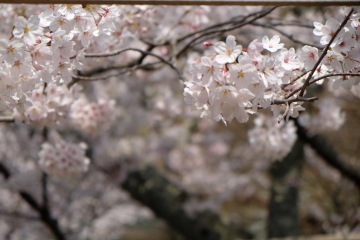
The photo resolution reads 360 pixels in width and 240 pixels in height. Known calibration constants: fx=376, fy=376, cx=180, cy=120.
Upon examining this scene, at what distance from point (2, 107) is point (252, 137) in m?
1.62

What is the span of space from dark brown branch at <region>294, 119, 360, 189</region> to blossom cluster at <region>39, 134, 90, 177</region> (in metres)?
2.04

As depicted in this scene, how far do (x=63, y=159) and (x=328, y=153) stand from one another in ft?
8.58

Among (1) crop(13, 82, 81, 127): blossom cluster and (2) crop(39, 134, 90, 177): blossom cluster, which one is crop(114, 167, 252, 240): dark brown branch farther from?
(1) crop(13, 82, 81, 127): blossom cluster

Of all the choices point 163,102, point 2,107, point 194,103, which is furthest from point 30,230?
point 194,103

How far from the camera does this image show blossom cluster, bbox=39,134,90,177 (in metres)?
2.16

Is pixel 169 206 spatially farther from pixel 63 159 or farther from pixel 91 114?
pixel 63 159

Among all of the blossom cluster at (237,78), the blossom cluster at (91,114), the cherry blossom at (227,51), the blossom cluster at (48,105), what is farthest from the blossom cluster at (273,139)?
the cherry blossom at (227,51)

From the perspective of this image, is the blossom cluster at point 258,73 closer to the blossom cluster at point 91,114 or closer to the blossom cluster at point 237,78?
the blossom cluster at point 237,78

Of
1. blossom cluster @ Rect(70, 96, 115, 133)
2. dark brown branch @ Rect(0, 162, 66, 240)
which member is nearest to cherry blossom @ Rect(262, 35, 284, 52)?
blossom cluster @ Rect(70, 96, 115, 133)

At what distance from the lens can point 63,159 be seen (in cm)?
216

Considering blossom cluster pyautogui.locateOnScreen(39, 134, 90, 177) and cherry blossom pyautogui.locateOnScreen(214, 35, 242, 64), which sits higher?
cherry blossom pyautogui.locateOnScreen(214, 35, 242, 64)

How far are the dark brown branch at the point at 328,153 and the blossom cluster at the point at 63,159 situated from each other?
2.04 meters

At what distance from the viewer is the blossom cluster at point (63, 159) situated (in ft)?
7.09

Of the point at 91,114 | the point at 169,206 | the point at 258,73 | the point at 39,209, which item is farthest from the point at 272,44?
the point at 39,209
